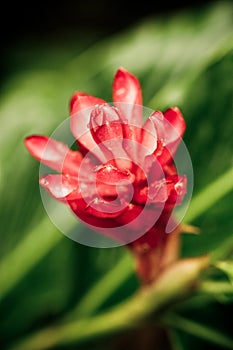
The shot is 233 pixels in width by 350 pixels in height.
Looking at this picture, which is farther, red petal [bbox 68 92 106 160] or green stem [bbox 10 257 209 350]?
green stem [bbox 10 257 209 350]

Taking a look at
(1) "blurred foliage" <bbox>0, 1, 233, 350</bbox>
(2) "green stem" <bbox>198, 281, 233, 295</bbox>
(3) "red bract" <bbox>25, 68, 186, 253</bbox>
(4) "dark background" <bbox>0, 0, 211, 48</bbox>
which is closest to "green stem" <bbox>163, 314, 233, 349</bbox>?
(1) "blurred foliage" <bbox>0, 1, 233, 350</bbox>

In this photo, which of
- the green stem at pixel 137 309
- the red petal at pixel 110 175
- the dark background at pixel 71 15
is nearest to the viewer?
the red petal at pixel 110 175

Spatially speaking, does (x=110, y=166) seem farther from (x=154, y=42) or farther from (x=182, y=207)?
(x=154, y=42)

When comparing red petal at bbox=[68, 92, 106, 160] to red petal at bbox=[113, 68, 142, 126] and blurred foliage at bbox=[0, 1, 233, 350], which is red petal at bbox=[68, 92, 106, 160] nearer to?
red petal at bbox=[113, 68, 142, 126]

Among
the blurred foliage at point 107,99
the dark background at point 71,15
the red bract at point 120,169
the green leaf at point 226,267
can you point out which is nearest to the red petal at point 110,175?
the red bract at point 120,169

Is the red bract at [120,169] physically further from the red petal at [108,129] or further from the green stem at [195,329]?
the green stem at [195,329]

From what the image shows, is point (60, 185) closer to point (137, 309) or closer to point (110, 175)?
point (110, 175)

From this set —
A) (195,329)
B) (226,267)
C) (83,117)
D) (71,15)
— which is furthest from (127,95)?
(71,15)
